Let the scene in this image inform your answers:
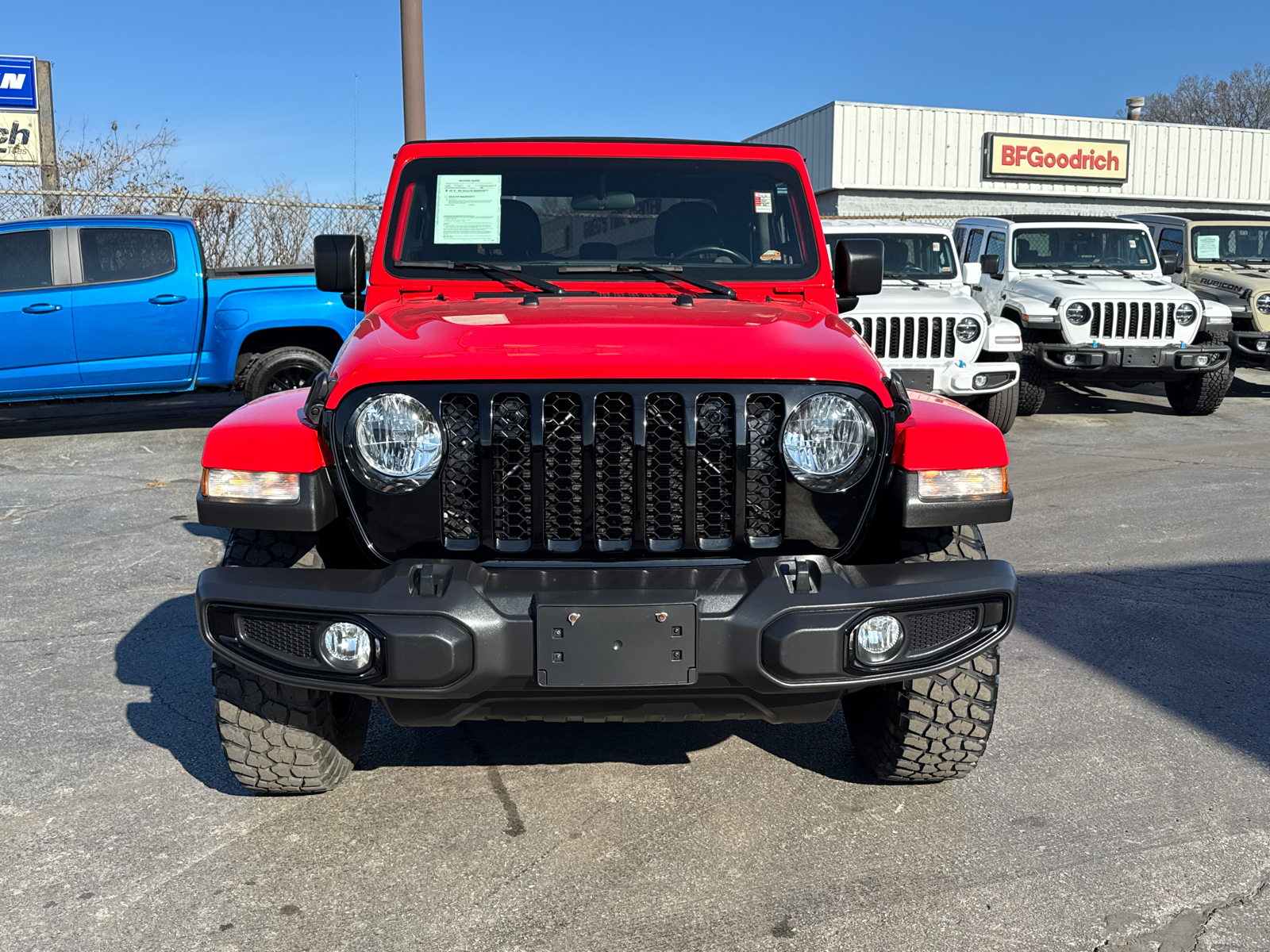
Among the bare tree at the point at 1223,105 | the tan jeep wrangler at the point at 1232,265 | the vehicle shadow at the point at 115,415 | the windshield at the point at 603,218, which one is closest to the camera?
the windshield at the point at 603,218

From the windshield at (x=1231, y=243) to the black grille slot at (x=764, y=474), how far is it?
462 inches

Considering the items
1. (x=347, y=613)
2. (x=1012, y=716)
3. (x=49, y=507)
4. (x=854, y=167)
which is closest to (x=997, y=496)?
(x=1012, y=716)

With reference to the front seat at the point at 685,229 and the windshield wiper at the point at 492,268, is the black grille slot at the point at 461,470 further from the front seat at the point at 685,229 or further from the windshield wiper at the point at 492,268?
→ the front seat at the point at 685,229

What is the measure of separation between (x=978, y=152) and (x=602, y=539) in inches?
943

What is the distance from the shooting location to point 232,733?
9.86 ft

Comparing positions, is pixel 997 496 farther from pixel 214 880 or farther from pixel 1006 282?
pixel 1006 282

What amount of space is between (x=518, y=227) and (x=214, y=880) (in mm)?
2216

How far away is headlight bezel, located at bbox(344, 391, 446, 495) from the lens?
2.66 m

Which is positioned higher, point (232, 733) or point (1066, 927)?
point (232, 733)

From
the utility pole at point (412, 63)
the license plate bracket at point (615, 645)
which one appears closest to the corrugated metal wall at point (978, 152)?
the utility pole at point (412, 63)

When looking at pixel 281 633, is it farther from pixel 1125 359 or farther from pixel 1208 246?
pixel 1208 246

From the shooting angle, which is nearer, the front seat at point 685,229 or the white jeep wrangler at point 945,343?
the front seat at point 685,229

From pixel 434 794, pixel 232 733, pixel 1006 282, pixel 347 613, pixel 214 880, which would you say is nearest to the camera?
pixel 347 613

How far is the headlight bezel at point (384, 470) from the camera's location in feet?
8.73
